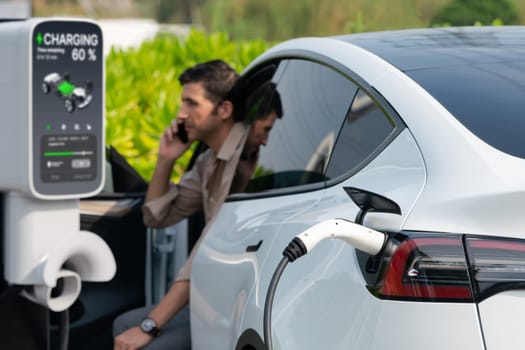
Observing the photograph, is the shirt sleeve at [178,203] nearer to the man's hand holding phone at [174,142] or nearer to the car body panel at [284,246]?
the man's hand holding phone at [174,142]

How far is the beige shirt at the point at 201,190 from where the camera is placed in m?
4.32

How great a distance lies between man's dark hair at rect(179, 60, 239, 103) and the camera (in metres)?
4.71

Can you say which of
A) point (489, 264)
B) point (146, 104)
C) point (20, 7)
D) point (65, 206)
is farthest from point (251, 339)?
point (20, 7)

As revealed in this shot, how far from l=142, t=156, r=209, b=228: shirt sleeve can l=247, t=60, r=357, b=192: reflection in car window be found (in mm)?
691

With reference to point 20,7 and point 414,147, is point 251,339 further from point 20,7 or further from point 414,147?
point 20,7

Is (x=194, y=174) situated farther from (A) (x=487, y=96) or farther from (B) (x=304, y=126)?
(A) (x=487, y=96)

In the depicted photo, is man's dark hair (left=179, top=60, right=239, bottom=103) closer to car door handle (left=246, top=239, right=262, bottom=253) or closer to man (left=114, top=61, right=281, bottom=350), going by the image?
man (left=114, top=61, right=281, bottom=350)

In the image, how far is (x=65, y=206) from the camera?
3695 mm

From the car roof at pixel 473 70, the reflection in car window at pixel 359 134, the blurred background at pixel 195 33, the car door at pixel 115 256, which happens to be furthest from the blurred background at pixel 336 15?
the reflection in car window at pixel 359 134

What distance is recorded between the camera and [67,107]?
3557 millimetres

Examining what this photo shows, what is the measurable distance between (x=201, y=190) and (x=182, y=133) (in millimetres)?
263

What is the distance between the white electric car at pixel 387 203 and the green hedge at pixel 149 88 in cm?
367

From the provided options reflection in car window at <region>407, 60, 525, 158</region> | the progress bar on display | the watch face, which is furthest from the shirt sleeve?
reflection in car window at <region>407, 60, 525, 158</region>

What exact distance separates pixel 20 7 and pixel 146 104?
36.9ft
